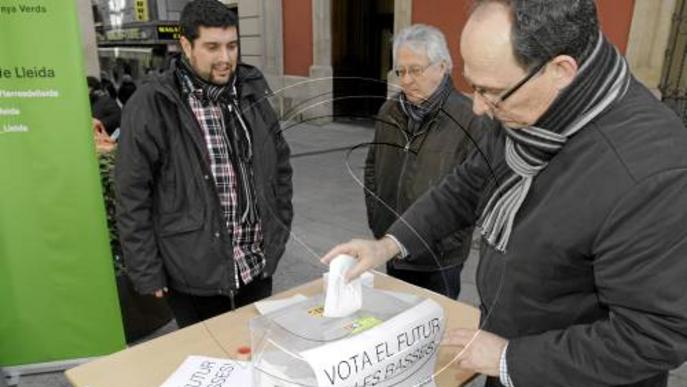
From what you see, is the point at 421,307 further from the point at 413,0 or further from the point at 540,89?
the point at 413,0

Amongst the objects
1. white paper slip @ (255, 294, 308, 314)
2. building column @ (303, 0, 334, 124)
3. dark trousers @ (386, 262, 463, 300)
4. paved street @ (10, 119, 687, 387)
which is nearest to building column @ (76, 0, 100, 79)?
paved street @ (10, 119, 687, 387)

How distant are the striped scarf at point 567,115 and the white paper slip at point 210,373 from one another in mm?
666

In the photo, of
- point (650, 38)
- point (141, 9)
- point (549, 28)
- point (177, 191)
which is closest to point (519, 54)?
point (549, 28)

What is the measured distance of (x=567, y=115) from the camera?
0.78 meters

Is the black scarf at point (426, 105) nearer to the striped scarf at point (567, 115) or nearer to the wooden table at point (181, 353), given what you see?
the wooden table at point (181, 353)

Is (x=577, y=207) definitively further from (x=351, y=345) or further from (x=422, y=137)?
(x=422, y=137)

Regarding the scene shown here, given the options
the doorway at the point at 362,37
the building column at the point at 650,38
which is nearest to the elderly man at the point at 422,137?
the building column at the point at 650,38

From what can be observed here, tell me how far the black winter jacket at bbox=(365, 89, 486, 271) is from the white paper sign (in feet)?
2.30

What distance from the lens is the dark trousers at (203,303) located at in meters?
1.72

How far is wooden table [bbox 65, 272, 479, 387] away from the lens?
113 cm

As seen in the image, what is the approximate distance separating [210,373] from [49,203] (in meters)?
1.21

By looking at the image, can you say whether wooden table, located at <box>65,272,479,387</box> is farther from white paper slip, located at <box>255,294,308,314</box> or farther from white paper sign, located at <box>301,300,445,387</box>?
white paper sign, located at <box>301,300,445,387</box>

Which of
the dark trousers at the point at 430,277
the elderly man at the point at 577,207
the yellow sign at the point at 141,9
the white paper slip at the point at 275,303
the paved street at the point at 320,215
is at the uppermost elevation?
the yellow sign at the point at 141,9

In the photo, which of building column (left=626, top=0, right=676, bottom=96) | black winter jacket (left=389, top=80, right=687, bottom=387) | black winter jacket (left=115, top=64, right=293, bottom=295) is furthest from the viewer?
building column (left=626, top=0, right=676, bottom=96)
